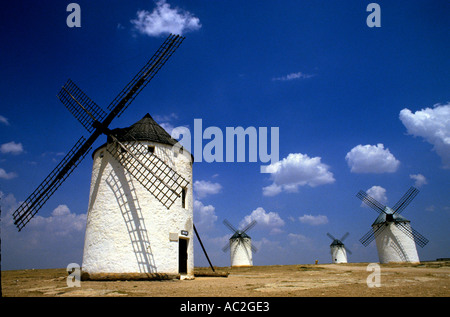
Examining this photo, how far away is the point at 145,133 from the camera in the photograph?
602 inches

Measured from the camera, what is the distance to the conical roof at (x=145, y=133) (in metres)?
14.9

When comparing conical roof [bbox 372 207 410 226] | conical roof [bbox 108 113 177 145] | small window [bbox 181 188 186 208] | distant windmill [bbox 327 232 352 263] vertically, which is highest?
conical roof [bbox 108 113 177 145]

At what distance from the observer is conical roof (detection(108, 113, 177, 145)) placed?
1485 centimetres

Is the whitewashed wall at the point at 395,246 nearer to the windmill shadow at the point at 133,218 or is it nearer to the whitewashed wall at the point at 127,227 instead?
the whitewashed wall at the point at 127,227

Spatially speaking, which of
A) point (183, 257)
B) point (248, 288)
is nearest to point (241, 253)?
point (183, 257)

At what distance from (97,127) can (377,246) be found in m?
31.2

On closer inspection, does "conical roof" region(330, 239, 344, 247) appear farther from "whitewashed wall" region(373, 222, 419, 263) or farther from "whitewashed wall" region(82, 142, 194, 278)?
"whitewashed wall" region(82, 142, 194, 278)

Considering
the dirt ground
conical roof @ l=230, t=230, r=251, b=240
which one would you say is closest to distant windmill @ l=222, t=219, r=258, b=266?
conical roof @ l=230, t=230, r=251, b=240

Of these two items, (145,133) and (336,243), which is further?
(336,243)

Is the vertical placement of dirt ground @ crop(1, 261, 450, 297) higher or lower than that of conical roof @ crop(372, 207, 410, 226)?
lower

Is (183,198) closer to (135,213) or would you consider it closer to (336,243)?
(135,213)

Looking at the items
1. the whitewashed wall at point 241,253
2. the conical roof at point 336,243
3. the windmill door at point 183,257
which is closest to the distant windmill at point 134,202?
the windmill door at point 183,257
